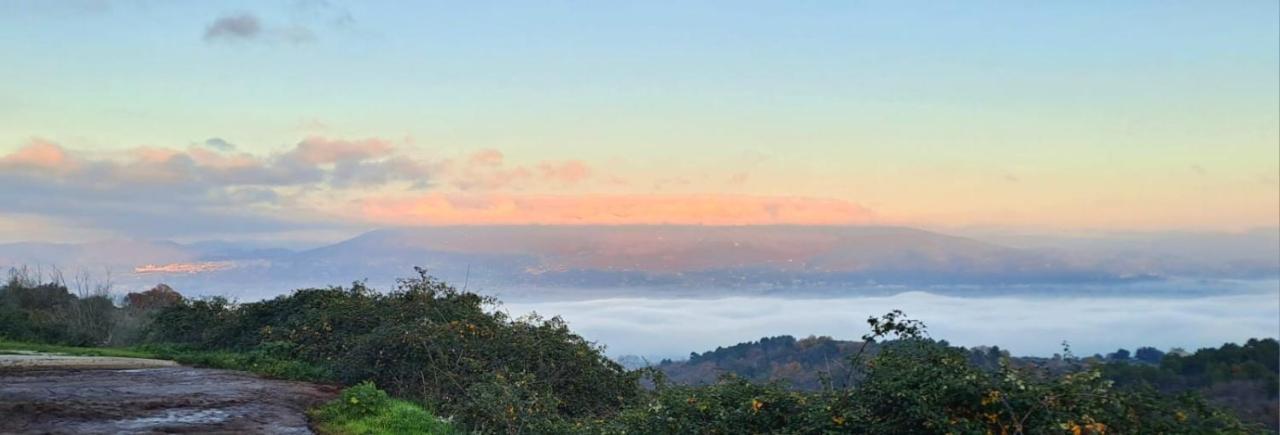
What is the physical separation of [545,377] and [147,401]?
6793 mm

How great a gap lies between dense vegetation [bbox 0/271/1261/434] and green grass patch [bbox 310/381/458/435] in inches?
A: 1.6

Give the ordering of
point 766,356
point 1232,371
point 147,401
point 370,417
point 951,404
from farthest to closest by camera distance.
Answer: point 766,356 < point 1232,371 < point 147,401 < point 370,417 < point 951,404

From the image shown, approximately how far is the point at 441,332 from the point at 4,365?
26.8 feet

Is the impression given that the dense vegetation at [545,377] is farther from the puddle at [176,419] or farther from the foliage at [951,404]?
the puddle at [176,419]

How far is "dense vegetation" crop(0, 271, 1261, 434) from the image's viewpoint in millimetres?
7496

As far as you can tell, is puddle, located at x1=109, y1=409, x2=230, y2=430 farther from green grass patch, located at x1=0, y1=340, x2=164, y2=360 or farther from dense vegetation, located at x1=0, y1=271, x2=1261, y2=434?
green grass patch, located at x1=0, y1=340, x2=164, y2=360

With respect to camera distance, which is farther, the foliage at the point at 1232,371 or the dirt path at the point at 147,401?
the foliage at the point at 1232,371

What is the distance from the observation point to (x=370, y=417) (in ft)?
43.8

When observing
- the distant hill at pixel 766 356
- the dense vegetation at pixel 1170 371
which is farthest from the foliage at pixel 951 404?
the distant hill at pixel 766 356

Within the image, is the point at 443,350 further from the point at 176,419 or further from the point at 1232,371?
the point at 1232,371

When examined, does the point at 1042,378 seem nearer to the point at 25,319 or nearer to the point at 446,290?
the point at 446,290

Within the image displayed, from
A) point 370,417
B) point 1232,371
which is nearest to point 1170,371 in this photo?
point 1232,371

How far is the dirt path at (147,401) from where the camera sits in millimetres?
11828

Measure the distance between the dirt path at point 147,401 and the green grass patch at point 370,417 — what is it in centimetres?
39
